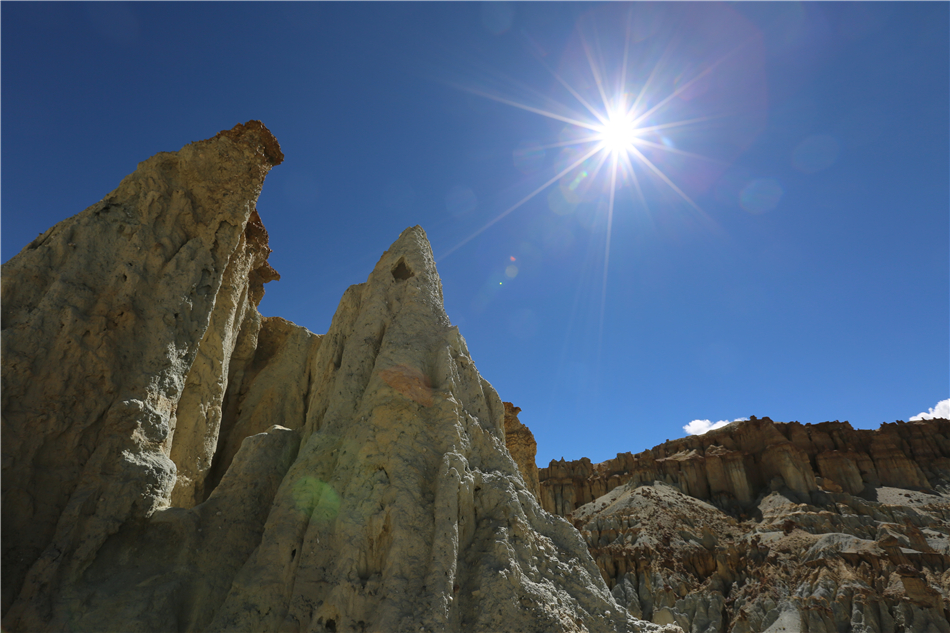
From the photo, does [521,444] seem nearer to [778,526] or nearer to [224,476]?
[224,476]

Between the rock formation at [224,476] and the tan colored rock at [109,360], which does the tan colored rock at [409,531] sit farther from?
the tan colored rock at [109,360]

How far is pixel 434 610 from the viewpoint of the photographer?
7.26 meters

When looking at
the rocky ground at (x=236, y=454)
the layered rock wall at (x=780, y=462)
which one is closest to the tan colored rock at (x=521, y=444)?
the rocky ground at (x=236, y=454)

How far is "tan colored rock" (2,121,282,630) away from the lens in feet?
28.2

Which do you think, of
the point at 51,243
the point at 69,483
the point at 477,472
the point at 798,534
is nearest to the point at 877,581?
the point at 798,534

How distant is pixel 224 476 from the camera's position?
10.7 meters

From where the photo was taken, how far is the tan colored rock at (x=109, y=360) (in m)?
8.59

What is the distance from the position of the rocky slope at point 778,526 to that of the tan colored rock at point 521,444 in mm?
8793

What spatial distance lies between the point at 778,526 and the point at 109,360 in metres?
60.7

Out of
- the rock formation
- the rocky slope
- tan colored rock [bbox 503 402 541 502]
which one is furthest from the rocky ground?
the rocky slope

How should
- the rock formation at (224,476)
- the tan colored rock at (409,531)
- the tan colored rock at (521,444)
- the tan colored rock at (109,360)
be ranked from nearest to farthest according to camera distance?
1. the tan colored rock at (409,531)
2. the rock formation at (224,476)
3. the tan colored rock at (109,360)
4. the tan colored rock at (521,444)

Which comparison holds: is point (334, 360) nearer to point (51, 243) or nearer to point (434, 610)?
point (51, 243)

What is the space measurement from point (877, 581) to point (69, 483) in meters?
49.6

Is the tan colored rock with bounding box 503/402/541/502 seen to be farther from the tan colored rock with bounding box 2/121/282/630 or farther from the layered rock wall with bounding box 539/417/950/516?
the layered rock wall with bounding box 539/417/950/516
